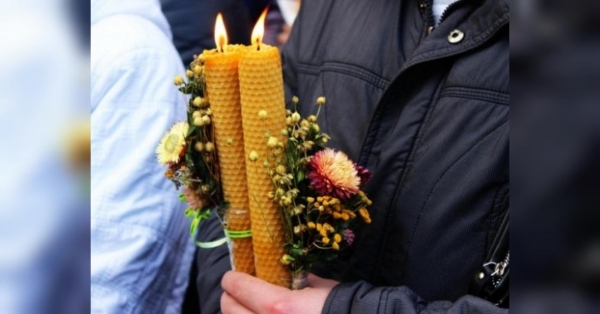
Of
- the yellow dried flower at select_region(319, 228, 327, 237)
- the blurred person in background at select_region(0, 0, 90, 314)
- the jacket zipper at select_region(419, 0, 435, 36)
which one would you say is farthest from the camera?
the jacket zipper at select_region(419, 0, 435, 36)

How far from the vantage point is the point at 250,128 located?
88 cm

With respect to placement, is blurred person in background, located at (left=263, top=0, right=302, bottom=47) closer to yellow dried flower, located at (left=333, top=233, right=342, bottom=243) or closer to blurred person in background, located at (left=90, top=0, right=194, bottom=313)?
blurred person in background, located at (left=90, top=0, right=194, bottom=313)

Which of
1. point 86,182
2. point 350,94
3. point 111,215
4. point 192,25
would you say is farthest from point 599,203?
point 192,25

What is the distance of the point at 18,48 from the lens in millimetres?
355

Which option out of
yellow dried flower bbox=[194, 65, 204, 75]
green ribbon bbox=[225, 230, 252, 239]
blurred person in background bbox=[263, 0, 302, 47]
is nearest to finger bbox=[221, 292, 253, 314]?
green ribbon bbox=[225, 230, 252, 239]

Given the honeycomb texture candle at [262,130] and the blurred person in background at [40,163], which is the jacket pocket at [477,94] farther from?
the blurred person in background at [40,163]

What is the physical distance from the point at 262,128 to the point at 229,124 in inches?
2.0

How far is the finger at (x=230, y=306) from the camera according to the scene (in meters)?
0.99

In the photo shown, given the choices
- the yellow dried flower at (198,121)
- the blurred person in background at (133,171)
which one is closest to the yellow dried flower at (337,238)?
the yellow dried flower at (198,121)

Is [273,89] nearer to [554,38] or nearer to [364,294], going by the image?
[364,294]

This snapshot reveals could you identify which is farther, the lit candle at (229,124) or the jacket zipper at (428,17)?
the jacket zipper at (428,17)

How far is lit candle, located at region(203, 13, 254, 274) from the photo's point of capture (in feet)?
2.92

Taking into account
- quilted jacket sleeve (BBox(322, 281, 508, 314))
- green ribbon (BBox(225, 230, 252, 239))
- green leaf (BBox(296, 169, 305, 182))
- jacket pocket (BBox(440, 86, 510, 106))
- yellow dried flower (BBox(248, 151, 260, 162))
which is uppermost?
jacket pocket (BBox(440, 86, 510, 106))

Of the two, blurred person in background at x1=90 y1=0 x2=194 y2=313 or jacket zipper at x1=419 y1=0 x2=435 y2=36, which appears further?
blurred person in background at x1=90 y1=0 x2=194 y2=313
